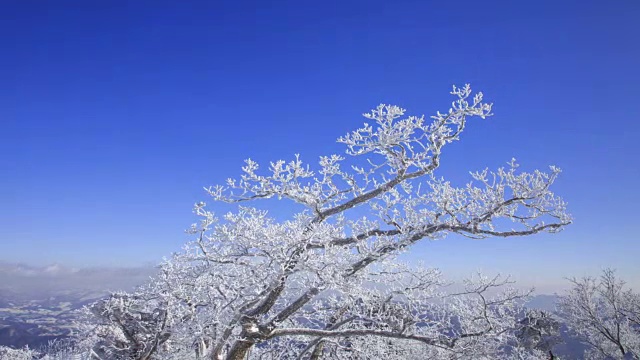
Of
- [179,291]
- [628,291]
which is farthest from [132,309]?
[628,291]

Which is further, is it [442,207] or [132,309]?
[132,309]

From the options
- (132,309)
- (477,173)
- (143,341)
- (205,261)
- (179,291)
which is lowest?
(143,341)

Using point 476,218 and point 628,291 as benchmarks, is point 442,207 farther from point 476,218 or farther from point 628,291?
point 628,291

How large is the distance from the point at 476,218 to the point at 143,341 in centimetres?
1353

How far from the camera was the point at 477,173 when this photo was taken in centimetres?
753

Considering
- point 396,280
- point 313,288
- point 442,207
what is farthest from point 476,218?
point 313,288

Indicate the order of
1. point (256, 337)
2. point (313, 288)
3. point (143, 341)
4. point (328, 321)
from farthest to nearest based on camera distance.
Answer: point (143, 341) < point (328, 321) < point (256, 337) < point (313, 288)

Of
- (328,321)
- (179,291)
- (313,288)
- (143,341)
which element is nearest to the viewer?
(313,288)

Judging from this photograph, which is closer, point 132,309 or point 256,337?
point 256,337

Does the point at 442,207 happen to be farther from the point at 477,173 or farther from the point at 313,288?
the point at 313,288

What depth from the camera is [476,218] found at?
7.50 metres

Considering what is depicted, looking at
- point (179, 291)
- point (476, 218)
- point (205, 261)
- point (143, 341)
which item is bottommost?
point (143, 341)

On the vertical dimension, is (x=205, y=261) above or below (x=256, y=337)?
above

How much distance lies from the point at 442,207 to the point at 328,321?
4.30 meters
